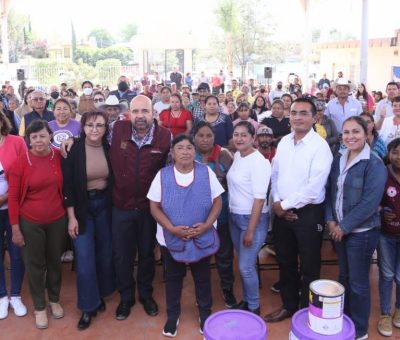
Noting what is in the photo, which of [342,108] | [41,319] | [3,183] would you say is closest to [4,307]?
[41,319]

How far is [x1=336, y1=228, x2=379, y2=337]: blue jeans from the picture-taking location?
3.12 m

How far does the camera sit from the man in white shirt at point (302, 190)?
125 inches

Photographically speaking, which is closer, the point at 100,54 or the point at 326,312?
the point at 326,312

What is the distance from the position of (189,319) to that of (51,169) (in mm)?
1579

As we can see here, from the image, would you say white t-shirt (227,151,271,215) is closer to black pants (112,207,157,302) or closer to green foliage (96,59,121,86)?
black pants (112,207,157,302)

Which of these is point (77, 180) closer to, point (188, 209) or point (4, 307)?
point (188, 209)

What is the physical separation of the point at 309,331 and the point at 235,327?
1.42 feet

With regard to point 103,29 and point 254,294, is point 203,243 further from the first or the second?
point 103,29

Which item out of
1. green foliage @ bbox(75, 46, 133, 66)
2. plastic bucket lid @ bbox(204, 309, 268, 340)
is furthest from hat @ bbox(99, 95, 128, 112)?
green foliage @ bbox(75, 46, 133, 66)

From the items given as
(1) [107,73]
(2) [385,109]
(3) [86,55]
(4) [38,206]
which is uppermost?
(3) [86,55]

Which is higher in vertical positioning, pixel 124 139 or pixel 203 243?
pixel 124 139

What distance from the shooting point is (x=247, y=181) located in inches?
132

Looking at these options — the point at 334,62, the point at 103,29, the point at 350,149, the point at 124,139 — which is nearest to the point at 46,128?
the point at 124,139

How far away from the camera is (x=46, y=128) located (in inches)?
135
